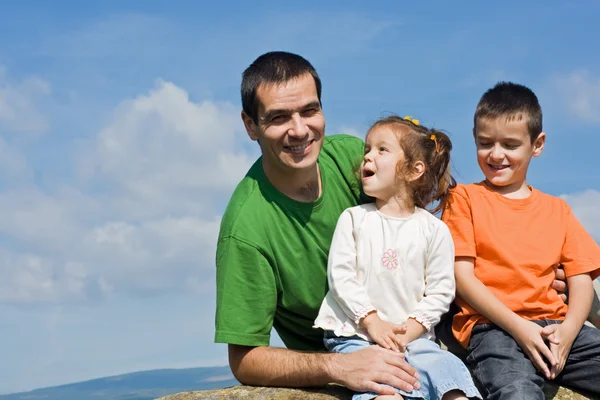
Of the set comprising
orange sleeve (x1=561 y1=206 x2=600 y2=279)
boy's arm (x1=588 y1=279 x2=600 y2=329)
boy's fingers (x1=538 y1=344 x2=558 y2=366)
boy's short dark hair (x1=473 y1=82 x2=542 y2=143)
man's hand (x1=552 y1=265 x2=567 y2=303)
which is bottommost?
boy's fingers (x1=538 y1=344 x2=558 y2=366)

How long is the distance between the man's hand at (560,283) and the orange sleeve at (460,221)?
653mm

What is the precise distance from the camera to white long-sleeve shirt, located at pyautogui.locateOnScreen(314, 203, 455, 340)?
500 centimetres

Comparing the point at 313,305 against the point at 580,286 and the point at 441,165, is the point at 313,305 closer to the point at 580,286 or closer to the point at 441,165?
the point at 441,165

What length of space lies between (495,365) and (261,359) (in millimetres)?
1487

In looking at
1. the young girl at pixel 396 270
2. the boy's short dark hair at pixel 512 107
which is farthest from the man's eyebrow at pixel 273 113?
the boy's short dark hair at pixel 512 107

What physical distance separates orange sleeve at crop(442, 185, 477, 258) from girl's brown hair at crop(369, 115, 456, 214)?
0.06 m

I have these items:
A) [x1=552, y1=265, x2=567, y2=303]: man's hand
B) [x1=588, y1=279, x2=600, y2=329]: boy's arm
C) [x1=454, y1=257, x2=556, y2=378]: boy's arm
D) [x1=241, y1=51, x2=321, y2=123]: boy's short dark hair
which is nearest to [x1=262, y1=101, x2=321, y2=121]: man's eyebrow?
[x1=241, y1=51, x2=321, y2=123]: boy's short dark hair

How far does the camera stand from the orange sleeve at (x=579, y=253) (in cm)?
564

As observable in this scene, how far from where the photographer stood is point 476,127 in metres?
5.64

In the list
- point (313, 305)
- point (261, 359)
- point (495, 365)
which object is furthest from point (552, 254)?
point (261, 359)

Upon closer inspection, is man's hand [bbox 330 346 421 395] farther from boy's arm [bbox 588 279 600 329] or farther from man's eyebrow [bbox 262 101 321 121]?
boy's arm [bbox 588 279 600 329]

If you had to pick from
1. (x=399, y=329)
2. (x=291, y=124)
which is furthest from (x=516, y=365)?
(x=291, y=124)

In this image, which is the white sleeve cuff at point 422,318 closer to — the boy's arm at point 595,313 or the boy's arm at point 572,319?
the boy's arm at point 572,319

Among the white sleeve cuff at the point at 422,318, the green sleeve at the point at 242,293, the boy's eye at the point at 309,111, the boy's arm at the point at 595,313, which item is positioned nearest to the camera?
the white sleeve cuff at the point at 422,318
